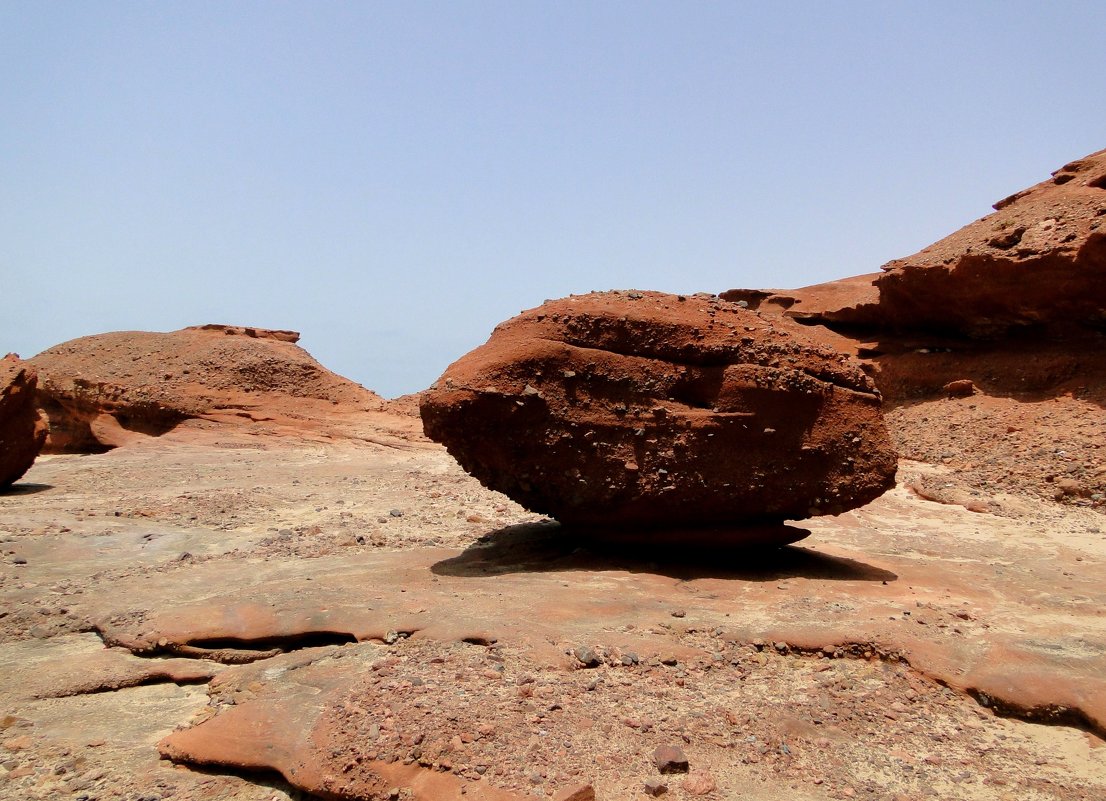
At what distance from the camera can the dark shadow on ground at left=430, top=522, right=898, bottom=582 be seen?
18.1ft

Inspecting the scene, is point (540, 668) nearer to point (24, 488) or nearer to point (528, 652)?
point (528, 652)

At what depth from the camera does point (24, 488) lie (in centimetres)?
1002

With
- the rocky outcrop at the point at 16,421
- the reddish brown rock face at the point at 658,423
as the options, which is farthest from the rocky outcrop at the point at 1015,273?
the rocky outcrop at the point at 16,421

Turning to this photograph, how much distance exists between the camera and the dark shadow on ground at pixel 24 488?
9.62 metres

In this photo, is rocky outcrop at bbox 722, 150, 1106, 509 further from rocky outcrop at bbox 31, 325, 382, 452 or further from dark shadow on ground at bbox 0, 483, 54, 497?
dark shadow on ground at bbox 0, 483, 54, 497

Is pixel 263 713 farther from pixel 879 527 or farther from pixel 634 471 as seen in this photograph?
pixel 879 527

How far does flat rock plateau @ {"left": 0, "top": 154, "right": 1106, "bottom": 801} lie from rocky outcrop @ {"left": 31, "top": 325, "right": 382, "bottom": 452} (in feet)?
22.4

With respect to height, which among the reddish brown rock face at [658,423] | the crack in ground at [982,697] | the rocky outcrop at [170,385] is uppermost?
the rocky outcrop at [170,385]

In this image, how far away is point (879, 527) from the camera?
25.4 ft

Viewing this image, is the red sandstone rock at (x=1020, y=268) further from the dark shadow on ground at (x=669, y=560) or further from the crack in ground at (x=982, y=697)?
the crack in ground at (x=982, y=697)

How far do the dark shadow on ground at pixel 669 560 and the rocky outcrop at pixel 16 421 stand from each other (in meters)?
6.71

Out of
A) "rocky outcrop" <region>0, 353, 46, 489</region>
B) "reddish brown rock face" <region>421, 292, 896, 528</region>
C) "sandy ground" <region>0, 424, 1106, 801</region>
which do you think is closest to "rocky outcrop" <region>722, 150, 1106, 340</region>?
"sandy ground" <region>0, 424, 1106, 801</region>

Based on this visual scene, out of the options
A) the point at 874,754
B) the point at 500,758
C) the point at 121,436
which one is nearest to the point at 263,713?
the point at 500,758

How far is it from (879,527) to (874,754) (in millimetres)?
4997
